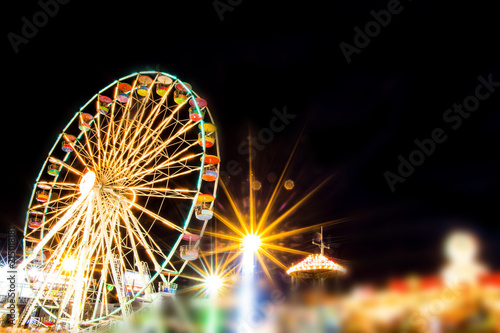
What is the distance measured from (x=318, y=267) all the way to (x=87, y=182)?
28.2 ft

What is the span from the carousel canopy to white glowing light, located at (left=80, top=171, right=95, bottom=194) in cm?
750

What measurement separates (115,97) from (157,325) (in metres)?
9.07

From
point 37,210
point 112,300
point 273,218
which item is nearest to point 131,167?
point 37,210

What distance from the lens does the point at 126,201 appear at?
1476 centimetres

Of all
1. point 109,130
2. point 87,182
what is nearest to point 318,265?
point 87,182

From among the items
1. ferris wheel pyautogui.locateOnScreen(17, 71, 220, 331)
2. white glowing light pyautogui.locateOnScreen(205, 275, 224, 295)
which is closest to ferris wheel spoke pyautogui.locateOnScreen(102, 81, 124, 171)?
ferris wheel pyautogui.locateOnScreen(17, 71, 220, 331)

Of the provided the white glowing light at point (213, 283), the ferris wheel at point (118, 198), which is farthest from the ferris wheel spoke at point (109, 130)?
the white glowing light at point (213, 283)

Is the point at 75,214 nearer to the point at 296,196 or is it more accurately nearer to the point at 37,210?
the point at 37,210

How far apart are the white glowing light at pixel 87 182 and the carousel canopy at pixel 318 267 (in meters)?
7.50

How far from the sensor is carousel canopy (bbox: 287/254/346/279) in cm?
1223

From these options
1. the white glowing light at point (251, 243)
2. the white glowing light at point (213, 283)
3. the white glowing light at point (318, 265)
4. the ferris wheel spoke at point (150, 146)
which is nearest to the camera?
the white glowing light at point (318, 265)

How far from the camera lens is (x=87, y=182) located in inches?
579

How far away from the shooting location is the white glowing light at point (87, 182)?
47.2 feet

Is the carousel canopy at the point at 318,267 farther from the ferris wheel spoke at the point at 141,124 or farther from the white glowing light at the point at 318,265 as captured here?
the ferris wheel spoke at the point at 141,124
